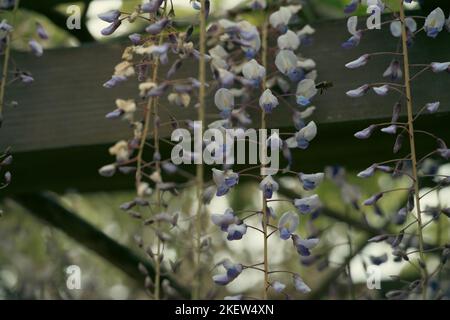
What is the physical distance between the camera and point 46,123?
5.64 feet

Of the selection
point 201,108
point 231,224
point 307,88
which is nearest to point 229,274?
point 231,224

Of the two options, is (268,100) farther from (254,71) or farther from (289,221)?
(289,221)

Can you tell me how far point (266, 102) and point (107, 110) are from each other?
0.48 meters

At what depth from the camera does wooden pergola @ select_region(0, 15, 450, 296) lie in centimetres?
158

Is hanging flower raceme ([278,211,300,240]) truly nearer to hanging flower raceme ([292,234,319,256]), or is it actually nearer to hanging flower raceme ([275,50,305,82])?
hanging flower raceme ([292,234,319,256])

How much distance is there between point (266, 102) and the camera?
131 centimetres

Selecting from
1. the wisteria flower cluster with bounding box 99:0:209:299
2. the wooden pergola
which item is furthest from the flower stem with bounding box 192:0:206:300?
the wooden pergola

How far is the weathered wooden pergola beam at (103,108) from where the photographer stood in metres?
1.59

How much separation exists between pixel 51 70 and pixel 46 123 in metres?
0.11

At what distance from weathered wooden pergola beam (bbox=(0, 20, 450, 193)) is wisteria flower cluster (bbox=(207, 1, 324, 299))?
0.17 ft

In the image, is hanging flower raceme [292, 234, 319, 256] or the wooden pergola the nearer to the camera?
hanging flower raceme [292, 234, 319, 256]

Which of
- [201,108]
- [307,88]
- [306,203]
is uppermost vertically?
[307,88]
